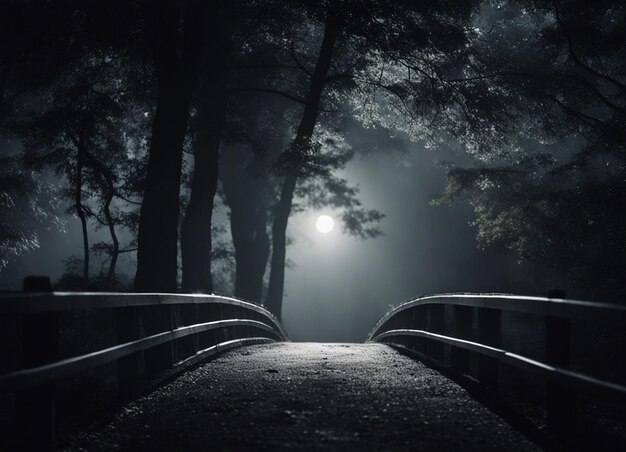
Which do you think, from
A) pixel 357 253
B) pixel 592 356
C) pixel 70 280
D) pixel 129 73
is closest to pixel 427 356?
pixel 592 356

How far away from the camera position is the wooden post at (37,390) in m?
4.90

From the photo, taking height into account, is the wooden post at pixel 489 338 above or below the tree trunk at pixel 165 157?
below

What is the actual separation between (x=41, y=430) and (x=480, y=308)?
4631 millimetres

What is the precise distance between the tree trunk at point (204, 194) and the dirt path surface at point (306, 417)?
35.2 feet

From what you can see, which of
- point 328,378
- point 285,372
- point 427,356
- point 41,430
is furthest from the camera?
point 427,356

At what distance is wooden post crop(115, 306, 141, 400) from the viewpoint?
6.80 meters

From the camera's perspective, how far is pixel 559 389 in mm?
5578

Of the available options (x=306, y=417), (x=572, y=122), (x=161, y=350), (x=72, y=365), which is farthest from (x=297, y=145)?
(x=72, y=365)

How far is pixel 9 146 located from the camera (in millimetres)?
45594

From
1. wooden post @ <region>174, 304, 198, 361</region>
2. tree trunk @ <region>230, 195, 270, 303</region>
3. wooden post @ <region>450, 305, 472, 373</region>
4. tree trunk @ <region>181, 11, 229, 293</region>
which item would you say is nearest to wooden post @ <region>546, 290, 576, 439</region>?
wooden post @ <region>450, 305, 472, 373</region>

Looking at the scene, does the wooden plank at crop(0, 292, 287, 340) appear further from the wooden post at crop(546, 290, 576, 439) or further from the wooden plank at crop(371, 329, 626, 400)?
the wooden post at crop(546, 290, 576, 439)

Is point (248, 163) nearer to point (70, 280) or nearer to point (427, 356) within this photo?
point (70, 280)

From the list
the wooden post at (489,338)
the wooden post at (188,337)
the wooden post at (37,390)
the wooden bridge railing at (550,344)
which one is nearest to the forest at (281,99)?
the wooden post at (188,337)

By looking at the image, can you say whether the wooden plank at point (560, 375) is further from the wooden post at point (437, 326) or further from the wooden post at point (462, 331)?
the wooden post at point (437, 326)
